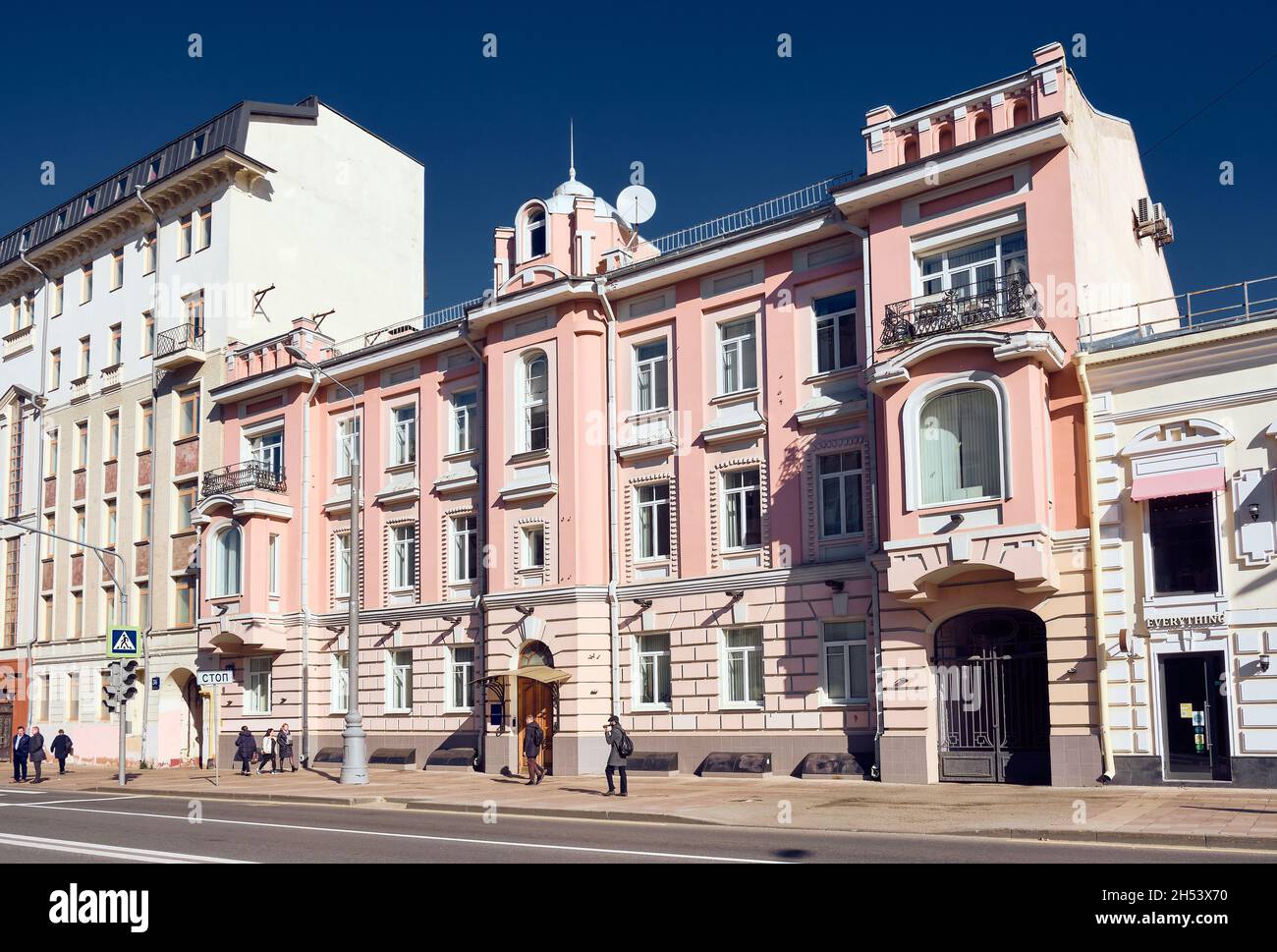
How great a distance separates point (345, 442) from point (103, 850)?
23492 millimetres

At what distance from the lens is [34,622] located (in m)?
47.1

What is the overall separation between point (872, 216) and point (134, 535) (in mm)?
29347

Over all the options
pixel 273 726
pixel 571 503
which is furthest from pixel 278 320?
pixel 571 503

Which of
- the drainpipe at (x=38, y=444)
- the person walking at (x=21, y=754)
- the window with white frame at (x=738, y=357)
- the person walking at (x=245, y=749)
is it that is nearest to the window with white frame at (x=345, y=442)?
the person walking at (x=245, y=749)

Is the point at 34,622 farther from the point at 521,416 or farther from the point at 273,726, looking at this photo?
the point at 521,416

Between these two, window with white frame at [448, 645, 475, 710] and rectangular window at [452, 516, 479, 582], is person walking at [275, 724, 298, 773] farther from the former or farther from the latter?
rectangular window at [452, 516, 479, 582]

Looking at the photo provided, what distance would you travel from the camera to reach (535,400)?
31.5 m

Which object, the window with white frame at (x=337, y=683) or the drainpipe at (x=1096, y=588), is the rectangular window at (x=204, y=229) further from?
the drainpipe at (x=1096, y=588)

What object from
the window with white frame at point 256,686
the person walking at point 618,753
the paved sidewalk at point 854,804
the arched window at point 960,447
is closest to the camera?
the paved sidewalk at point 854,804

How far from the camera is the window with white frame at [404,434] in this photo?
115 feet

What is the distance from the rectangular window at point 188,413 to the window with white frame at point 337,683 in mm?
10423

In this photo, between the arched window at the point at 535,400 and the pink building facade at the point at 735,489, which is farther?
the arched window at the point at 535,400

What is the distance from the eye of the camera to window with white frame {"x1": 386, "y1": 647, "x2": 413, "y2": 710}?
112ft

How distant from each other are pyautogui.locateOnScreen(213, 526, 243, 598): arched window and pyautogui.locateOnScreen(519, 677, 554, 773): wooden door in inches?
472
